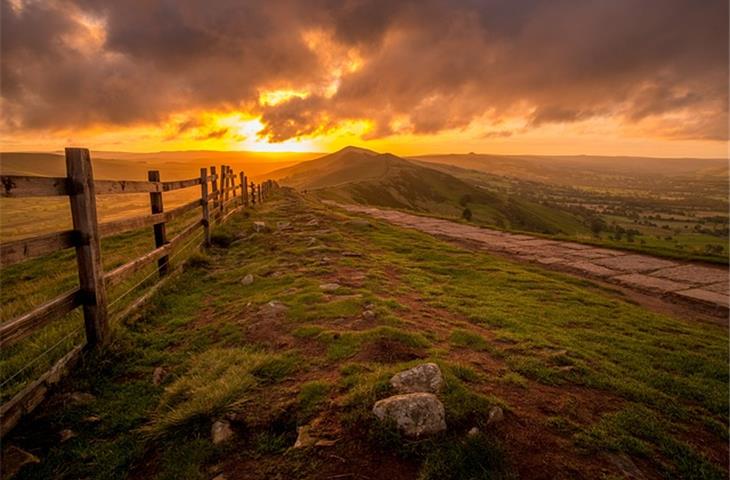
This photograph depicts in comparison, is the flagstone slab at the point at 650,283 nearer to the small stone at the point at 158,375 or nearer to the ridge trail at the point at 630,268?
the ridge trail at the point at 630,268

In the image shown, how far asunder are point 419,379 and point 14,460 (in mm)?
3638

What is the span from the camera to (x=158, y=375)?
4.32 meters

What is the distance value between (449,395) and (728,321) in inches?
292

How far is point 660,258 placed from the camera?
39.0 feet

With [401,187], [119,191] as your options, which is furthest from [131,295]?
[401,187]

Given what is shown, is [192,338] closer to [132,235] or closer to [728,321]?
[728,321]

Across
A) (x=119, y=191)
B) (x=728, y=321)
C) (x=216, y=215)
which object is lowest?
(x=728, y=321)

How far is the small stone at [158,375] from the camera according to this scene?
166 inches

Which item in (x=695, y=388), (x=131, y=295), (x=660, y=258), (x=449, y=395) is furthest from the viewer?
(x=660, y=258)

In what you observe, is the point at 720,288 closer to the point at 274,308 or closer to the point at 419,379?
the point at 419,379

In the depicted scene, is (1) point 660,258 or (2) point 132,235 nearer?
(1) point 660,258

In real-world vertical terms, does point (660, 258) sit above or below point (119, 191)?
below

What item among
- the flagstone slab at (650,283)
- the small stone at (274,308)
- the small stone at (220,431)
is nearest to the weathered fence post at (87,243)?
the small stone at (274,308)

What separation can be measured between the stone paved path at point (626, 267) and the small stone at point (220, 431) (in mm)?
9740
